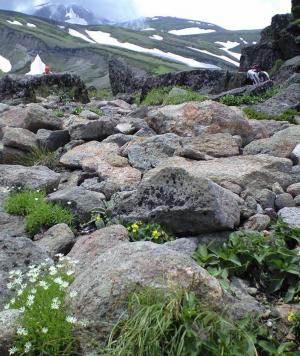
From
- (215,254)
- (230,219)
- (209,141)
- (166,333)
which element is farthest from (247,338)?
(209,141)

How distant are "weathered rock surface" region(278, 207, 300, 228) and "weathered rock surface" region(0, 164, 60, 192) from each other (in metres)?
4.43

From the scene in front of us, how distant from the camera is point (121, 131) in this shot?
1367 centimetres

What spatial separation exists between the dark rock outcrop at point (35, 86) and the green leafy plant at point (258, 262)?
1891cm

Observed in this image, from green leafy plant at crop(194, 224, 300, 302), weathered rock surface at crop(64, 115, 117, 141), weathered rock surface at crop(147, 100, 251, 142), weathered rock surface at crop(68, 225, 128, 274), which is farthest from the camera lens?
weathered rock surface at crop(64, 115, 117, 141)

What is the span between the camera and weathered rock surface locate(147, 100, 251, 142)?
12.9 metres

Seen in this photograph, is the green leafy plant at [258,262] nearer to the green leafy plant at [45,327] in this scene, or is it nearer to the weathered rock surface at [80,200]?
the green leafy plant at [45,327]

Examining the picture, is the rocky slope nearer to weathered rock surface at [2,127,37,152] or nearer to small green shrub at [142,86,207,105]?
weathered rock surface at [2,127,37,152]

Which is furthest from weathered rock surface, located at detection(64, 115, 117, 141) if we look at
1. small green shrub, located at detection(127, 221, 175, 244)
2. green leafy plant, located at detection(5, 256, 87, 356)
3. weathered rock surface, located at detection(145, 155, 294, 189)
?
green leafy plant, located at detection(5, 256, 87, 356)

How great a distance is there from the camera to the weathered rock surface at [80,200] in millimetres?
8648

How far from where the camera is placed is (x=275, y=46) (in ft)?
162

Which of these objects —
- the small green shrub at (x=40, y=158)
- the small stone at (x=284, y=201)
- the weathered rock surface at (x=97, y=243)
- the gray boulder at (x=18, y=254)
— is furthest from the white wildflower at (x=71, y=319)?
the small green shrub at (x=40, y=158)

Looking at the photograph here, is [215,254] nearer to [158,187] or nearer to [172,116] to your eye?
[158,187]

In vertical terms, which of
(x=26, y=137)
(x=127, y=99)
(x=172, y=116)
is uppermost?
(x=172, y=116)

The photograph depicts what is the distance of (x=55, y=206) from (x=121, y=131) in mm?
5330
